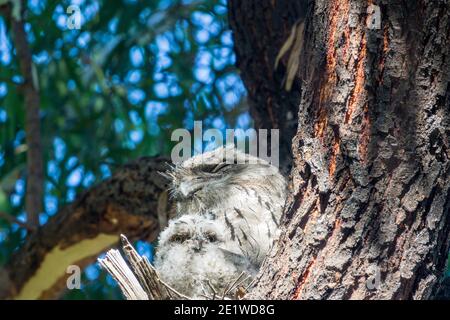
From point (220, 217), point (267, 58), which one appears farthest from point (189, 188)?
point (267, 58)

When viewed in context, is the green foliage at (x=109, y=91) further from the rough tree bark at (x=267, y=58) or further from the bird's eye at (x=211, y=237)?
the bird's eye at (x=211, y=237)

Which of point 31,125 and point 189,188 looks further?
point 31,125

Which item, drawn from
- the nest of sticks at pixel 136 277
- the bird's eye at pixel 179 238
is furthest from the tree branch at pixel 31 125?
the nest of sticks at pixel 136 277

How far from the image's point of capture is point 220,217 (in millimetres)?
2441

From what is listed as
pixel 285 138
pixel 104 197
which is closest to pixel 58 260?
pixel 104 197

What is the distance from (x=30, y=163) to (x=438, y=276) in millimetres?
2520

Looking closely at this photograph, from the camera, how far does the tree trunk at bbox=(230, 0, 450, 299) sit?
5.45ft

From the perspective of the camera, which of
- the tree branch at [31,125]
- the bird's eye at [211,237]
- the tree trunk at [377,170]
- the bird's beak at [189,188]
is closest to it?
the tree trunk at [377,170]

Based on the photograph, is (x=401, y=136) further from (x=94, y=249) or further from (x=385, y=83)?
(x=94, y=249)

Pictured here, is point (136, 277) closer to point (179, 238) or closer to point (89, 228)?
point (179, 238)

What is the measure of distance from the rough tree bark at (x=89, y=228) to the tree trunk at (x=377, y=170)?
1537 millimetres

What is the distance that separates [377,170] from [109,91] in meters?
2.88

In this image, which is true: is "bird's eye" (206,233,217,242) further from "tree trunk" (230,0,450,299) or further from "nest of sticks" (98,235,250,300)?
"tree trunk" (230,0,450,299)

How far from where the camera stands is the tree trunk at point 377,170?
166cm
